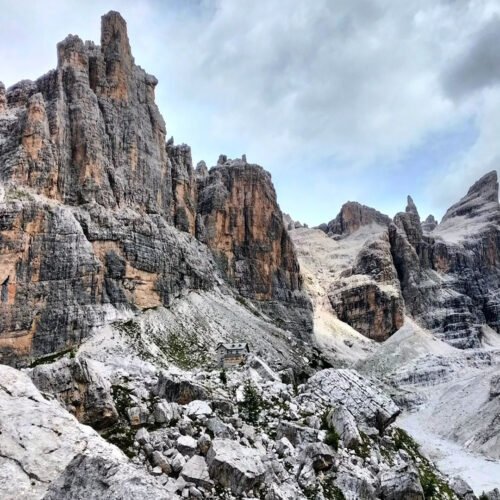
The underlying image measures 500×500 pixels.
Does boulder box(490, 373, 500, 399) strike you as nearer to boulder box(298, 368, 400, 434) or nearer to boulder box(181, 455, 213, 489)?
boulder box(298, 368, 400, 434)

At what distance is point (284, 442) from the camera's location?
1414 inches

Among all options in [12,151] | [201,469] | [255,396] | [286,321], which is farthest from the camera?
[286,321]

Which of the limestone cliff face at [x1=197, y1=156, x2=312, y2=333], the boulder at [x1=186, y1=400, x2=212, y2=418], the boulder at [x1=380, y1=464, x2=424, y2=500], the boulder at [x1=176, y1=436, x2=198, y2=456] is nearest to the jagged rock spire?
the limestone cliff face at [x1=197, y1=156, x2=312, y2=333]

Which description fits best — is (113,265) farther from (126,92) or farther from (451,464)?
(451,464)

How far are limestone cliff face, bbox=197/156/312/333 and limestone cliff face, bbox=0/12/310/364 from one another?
36.1ft

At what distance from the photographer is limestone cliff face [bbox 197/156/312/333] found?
15350 centimetres

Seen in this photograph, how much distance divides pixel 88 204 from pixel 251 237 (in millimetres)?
63308

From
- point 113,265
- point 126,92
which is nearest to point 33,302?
point 113,265

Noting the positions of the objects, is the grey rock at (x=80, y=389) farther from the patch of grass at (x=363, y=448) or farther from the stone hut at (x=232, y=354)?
the stone hut at (x=232, y=354)

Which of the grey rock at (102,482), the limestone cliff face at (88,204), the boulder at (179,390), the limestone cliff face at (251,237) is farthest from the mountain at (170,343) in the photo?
the limestone cliff face at (251,237)

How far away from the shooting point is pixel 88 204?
106m

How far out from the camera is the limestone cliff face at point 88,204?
3538 inches

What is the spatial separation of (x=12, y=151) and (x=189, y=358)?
47.8m

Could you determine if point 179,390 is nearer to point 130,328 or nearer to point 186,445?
point 186,445
